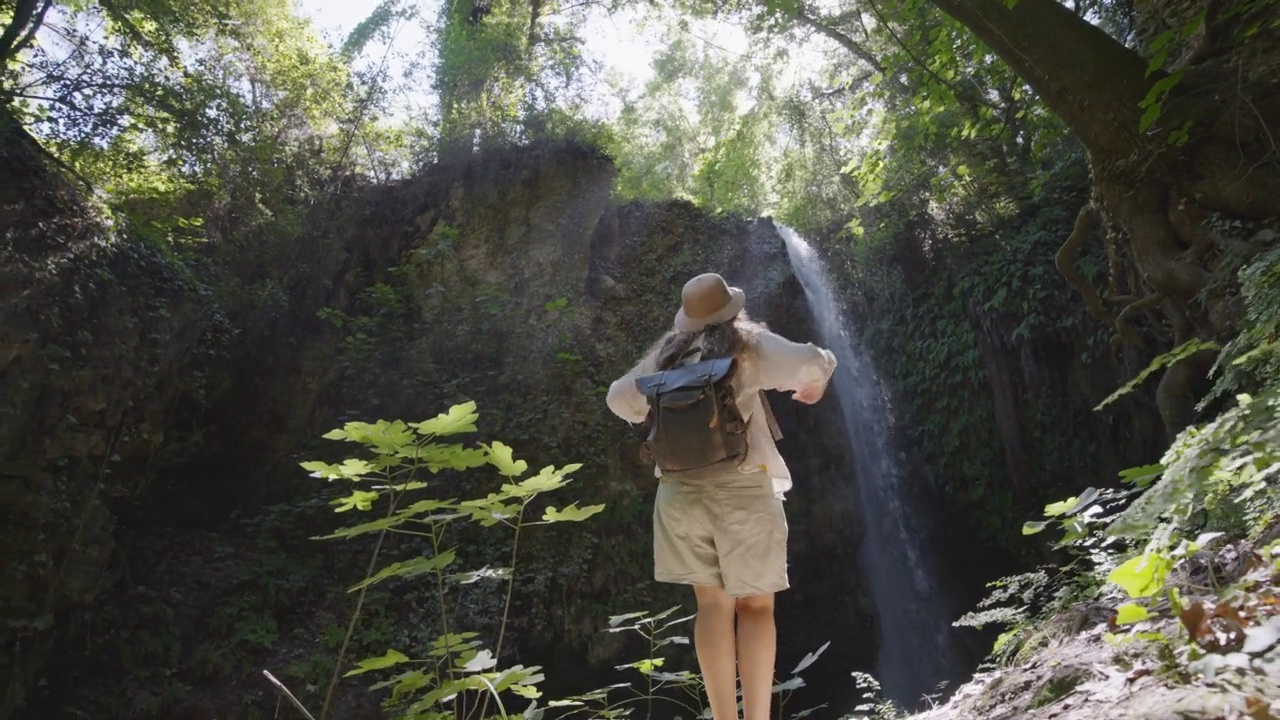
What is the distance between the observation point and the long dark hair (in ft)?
8.04

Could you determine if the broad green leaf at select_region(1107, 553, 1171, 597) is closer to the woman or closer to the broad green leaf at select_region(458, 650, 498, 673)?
the woman

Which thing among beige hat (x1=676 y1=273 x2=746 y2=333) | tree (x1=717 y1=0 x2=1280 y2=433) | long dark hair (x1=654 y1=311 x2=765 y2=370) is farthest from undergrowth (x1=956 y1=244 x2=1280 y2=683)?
beige hat (x1=676 y1=273 x2=746 y2=333)

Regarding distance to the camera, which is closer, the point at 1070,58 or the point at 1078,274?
the point at 1070,58

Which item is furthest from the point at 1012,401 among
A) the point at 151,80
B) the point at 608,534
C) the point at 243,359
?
the point at 151,80

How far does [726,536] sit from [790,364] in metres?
0.62

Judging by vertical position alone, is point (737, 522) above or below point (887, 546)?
above

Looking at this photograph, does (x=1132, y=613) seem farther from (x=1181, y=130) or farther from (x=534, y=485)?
(x=1181, y=130)

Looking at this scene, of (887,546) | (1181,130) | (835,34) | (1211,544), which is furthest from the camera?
(887,546)

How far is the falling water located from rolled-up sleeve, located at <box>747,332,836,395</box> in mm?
7850

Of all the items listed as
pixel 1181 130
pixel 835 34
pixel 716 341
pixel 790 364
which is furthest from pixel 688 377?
pixel 835 34

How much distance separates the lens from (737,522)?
2.39m

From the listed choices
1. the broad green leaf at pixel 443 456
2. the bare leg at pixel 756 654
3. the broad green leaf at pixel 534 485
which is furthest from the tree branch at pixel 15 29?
the bare leg at pixel 756 654

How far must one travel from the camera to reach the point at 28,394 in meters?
5.57

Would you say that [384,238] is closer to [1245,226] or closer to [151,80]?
[151,80]
